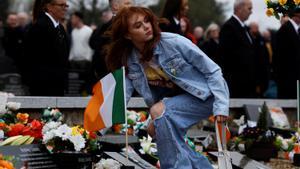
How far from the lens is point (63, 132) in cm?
729

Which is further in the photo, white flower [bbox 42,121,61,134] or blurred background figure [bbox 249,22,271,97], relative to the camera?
blurred background figure [bbox 249,22,271,97]

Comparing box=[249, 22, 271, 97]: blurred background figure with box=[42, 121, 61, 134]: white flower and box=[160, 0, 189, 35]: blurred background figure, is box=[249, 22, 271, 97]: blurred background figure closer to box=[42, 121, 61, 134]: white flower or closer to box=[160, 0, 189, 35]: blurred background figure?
box=[160, 0, 189, 35]: blurred background figure

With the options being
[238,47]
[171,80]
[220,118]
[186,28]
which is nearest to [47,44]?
[186,28]

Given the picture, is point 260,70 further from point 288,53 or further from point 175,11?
point 175,11

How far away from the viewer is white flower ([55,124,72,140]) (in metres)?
7.24

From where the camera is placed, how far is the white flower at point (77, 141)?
287 inches

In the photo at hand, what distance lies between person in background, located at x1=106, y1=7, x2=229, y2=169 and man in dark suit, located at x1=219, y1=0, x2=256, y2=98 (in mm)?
4993

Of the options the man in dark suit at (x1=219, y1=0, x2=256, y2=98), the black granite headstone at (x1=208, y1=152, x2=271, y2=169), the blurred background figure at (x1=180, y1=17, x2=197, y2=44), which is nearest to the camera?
the black granite headstone at (x1=208, y1=152, x2=271, y2=169)

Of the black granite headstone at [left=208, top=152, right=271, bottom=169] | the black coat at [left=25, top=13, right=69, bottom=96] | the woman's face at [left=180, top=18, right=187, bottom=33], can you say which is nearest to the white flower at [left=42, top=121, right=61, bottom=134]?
the black granite headstone at [left=208, top=152, right=271, bottom=169]

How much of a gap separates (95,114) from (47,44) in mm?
2463

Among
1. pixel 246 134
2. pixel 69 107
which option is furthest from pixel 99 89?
pixel 246 134

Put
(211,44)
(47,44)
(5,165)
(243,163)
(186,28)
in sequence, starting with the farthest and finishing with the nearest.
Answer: (211,44) → (186,28) → (47,44) → (243,163) → (5,165)

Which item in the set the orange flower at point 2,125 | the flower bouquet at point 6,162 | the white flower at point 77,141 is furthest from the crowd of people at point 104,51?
the flower bouquet at point 6,162

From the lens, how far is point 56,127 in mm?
7434
